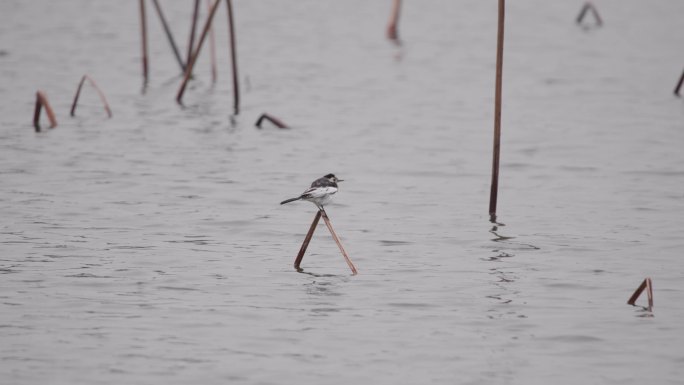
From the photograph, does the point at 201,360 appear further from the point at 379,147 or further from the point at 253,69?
the point at 253,69

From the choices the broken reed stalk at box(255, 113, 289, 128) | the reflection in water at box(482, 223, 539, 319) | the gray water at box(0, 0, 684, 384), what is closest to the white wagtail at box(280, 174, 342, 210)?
the gray water at box(0, 0, 684, 384)

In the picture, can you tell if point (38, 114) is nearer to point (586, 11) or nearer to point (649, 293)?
point (649, 293)

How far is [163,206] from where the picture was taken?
1683 centimetres

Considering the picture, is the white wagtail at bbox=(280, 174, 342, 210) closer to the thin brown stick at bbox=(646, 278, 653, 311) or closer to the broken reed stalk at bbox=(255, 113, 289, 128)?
the thin brown stick at bbox=(646, 278, 653, 311)

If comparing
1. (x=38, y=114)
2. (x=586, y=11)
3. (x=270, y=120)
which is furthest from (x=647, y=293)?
(x=586, y=11)

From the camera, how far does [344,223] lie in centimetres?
1645

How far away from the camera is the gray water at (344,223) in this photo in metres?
10.6

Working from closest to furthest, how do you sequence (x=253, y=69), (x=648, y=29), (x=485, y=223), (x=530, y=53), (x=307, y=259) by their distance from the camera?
(x=307, y=259)
(x=485, y=223)
(x=253, y=69)
(x=530, y=53)
(x=648, y=29)

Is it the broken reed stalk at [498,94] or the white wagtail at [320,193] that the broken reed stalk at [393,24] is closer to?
the broken reed stalk at [498,94]

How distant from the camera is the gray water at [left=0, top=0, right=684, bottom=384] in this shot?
1055 cm

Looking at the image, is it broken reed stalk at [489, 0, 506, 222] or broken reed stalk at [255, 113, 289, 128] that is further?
broken reed stalk at [255, 113, 289, 128]

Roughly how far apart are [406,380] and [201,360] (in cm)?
195


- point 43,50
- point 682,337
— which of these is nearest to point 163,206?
point 682,337

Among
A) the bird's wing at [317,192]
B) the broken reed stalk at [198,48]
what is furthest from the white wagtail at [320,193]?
→ the broken reed stalk at [198,48]
